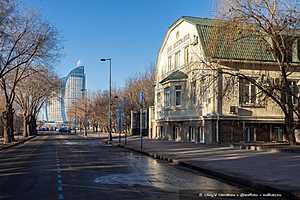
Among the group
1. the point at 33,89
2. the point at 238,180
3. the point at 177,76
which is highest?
the point at 33,89

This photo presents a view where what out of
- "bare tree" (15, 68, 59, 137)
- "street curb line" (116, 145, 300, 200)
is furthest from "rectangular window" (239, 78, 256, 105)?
"bare tree" (15, 68, 59, 137)

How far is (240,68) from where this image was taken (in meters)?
41.1

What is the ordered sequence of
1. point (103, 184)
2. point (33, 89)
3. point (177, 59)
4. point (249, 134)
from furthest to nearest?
1. point (33, 89)
2. point (177, 59)
3. point (249, 134)
4. point (103, 184)

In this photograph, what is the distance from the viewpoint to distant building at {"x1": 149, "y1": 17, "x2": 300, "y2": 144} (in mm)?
40156

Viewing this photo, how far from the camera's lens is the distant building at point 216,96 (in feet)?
132

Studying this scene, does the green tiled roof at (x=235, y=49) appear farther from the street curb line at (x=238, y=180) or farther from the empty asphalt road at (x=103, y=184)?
the empty asphalt road at (x=103, y=184)

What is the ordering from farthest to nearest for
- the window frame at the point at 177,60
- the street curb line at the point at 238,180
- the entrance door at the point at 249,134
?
the window frame at the point at 177,60
the entrance door at the point at 249,134
the street curb line at the point at 238,180

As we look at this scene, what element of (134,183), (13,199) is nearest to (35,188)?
(13,199)

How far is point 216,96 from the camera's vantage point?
39.9 meters

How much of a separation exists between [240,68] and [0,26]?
20.2m

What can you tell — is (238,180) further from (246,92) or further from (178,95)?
(178,95)

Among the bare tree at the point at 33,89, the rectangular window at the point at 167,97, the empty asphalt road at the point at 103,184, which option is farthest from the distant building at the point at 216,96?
the empty asphalt road at the point at 103,184

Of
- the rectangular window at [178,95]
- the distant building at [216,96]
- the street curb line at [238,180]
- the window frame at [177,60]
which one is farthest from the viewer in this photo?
the window frame at [177,60]

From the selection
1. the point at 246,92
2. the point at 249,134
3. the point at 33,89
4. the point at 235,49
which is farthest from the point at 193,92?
the point at 33,89
